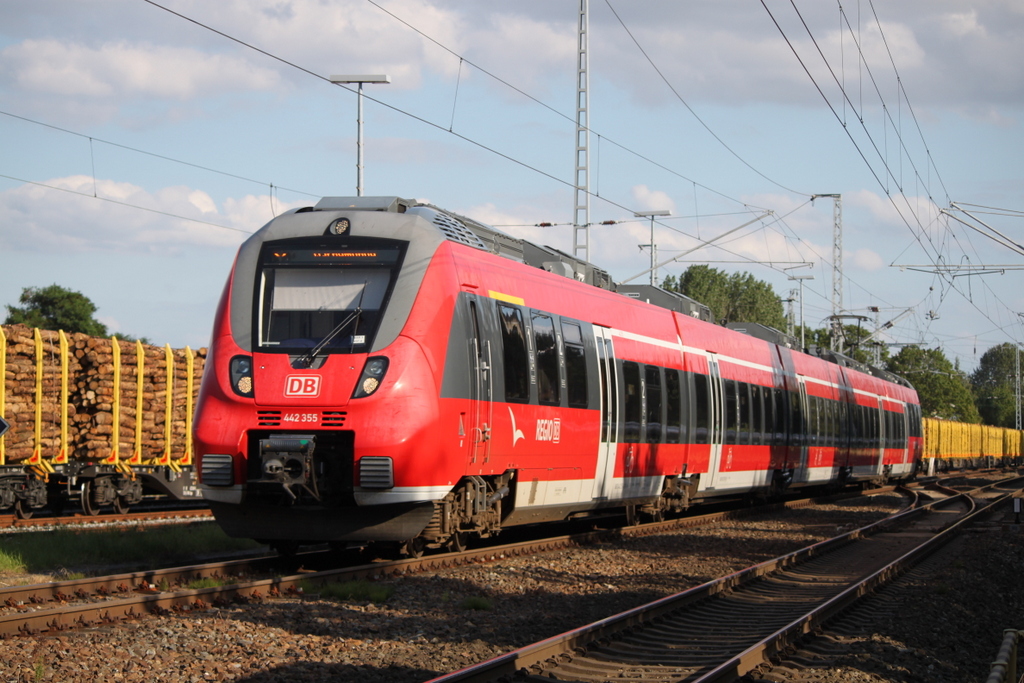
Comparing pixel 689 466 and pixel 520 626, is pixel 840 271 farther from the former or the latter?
pixel 520 626

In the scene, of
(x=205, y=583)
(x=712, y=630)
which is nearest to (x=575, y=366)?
(x=712, y=630)

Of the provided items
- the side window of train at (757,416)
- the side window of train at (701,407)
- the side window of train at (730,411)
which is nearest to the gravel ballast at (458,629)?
the side window of train at (701,407)

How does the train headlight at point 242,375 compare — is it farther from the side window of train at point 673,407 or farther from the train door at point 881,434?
the train door at point 881,434

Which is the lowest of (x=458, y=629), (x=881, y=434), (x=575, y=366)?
(x=458, y=629)

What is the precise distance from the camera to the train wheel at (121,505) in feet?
63.9

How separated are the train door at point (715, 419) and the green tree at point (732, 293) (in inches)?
3408

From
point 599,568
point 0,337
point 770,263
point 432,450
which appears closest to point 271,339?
point 432,450

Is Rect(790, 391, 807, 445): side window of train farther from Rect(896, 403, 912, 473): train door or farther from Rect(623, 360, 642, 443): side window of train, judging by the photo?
Rect(896, 403, 912, 473): train door

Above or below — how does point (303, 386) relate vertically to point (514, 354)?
below

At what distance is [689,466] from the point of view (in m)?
18.9

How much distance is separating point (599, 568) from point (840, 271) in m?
45.0

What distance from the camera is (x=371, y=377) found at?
10648 millimetres

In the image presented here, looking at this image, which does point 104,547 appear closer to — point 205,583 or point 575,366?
point 205,583

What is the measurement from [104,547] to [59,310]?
6289cm
